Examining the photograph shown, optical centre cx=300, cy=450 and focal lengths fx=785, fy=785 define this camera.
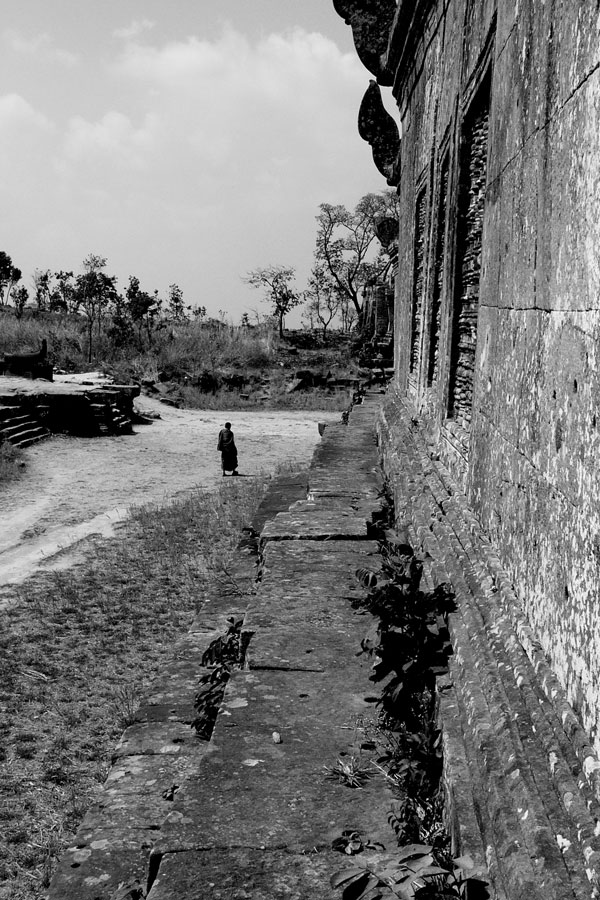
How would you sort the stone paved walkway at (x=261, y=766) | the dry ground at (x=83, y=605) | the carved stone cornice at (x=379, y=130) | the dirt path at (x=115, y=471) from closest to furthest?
the stone paved walkway at (x=261, y=766) → the dry ground at (x=83, y=605) → the carved stone cornice at (x=379, y=130) → the dirt path at (x=115, y=471)

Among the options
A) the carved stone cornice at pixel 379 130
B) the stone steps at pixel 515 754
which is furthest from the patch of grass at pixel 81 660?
the carved stone cornice at pixel 379 130

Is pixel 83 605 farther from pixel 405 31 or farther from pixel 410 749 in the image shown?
pixel 405 31

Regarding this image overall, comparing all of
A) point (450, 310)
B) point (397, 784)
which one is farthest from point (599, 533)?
point (450, 310)

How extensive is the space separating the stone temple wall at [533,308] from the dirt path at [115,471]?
20.4 feet

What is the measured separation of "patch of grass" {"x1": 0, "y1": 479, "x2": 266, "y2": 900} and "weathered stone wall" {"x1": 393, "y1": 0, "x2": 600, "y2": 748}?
2513 millimetres

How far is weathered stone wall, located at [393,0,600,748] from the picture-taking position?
179 centimetres

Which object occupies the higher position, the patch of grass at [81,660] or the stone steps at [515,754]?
the stone steps at [515,754]

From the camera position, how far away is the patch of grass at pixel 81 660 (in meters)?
3.93

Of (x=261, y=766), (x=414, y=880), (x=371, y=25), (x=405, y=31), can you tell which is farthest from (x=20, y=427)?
(x=414, y=880)

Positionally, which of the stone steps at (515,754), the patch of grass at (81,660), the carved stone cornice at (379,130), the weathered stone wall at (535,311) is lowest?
the patch of grass at (81,660)

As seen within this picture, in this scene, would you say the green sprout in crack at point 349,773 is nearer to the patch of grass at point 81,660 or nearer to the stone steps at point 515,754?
the stone steps at point 515,754

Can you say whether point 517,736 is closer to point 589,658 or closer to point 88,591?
point 589,658

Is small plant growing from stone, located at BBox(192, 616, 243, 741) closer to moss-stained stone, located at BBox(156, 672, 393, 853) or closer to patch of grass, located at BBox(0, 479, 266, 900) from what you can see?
moss-stained stone, located at BBox(156, 672, 393, 853)

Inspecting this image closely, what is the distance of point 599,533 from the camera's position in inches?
65.1
